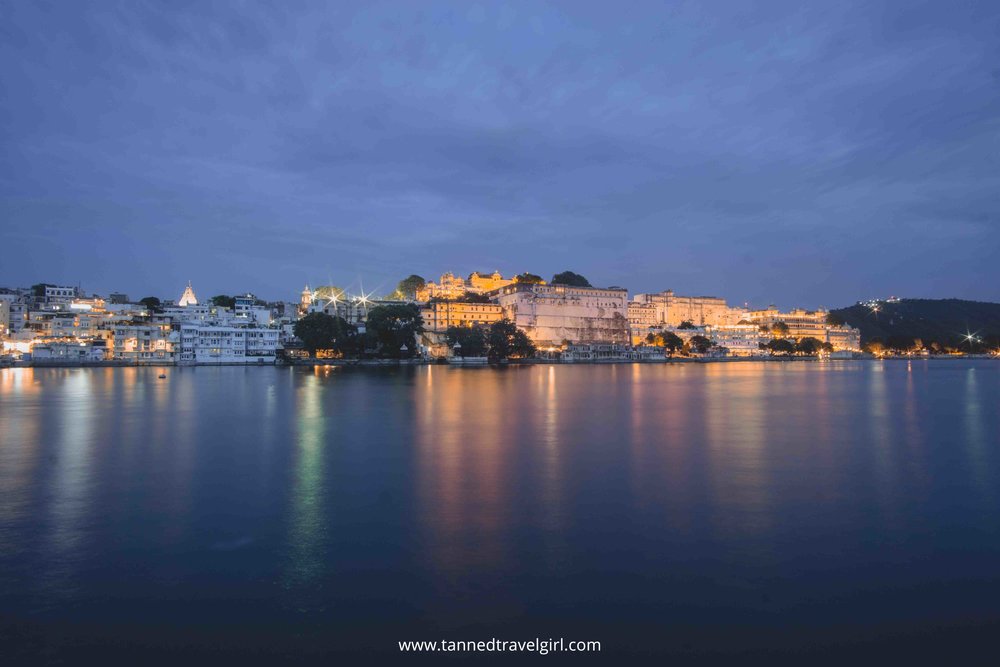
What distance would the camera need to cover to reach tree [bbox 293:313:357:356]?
43.0 metres

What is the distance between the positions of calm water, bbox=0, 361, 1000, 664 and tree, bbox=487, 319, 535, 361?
3831cm

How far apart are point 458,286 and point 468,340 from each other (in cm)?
2700

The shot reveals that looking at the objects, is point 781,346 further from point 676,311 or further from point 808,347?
point 676,311

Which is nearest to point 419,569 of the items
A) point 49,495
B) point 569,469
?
point 569,469

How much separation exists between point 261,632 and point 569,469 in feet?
17.7

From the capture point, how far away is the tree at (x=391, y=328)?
4594 cm

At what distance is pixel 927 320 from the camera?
10669cm

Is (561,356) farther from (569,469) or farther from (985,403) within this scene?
(569,469)

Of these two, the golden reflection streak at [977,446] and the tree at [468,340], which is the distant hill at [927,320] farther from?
the golden reflection streak at [977,446]

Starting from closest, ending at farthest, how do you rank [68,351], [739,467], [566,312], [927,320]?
[739,467] → [68,351] → [566,312] → [927,320]

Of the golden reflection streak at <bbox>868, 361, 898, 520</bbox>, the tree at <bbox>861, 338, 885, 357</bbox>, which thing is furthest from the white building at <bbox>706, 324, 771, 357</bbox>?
the golden reflection streak at <bbox>868, 361, 898, 520</bbox>

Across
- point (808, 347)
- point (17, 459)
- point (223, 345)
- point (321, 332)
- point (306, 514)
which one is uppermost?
point (321, 332)

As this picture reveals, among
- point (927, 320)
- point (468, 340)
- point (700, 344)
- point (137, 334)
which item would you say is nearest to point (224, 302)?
point (137, 334)

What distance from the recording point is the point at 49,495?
7.02 meters
